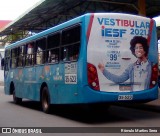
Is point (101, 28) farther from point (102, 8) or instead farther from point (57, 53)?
point (102, 8)

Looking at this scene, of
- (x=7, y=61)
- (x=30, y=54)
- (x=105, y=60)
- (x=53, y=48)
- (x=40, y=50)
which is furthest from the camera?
(x=7, y=61)

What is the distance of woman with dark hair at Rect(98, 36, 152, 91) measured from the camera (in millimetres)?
11227

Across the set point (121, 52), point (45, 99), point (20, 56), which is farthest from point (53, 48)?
point (20, 56)

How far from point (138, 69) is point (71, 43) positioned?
6.85 ft

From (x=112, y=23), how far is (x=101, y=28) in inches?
14.9

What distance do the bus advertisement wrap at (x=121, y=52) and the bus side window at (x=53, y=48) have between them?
2137 mm

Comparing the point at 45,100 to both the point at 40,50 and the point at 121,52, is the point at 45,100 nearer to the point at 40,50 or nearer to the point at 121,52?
the point at 40,50

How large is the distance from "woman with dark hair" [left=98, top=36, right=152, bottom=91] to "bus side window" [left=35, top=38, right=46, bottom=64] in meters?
3.86

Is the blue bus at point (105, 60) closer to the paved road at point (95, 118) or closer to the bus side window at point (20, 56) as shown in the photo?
the paved road at point (95, 118)

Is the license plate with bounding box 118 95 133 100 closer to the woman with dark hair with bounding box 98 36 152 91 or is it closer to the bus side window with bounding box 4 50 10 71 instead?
the woman with dark hair with bounding box 98 36 152 91

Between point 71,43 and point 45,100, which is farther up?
point 71,43

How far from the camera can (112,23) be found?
437 inches

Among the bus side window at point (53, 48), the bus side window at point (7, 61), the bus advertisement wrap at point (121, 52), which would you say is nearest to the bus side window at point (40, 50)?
the bus side window at point (53, 48)

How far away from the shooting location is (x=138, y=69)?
11.4 m
